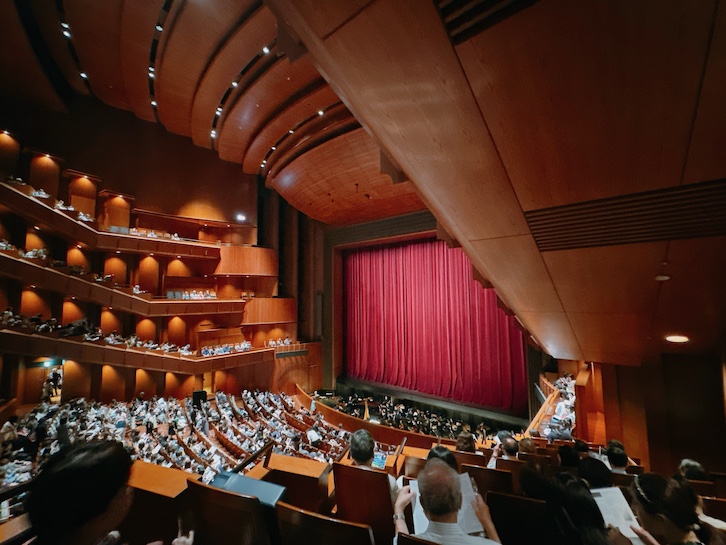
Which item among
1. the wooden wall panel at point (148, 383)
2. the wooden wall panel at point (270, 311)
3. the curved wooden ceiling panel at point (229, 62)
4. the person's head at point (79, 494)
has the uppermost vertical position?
the curved wooden ceiling panel at point (229, 62)

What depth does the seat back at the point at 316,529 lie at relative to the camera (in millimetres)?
1218

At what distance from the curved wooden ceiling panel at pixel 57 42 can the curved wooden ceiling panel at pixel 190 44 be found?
2050mm

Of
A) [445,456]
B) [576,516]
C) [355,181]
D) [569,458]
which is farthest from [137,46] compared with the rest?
[569,458]

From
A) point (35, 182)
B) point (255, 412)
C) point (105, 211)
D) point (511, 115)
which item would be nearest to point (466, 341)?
point (255, 412)

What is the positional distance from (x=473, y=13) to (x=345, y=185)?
9555mm

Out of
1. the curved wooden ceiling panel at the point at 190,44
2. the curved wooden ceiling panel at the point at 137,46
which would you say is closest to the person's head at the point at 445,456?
the curved wooden ceiling panel at the point at 190,44

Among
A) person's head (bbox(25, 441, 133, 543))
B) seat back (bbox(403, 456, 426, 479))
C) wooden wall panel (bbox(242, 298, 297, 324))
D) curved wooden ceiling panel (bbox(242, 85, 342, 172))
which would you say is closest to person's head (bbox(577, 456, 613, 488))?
seat back (bbox(403, 456, 426, 479))

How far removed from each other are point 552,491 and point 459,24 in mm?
2000

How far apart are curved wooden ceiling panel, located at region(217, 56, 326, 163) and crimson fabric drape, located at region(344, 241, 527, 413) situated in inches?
251

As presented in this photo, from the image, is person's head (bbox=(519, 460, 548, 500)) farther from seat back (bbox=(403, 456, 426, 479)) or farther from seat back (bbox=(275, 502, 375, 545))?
seat back (bbox=(275, 502, 375, 545))

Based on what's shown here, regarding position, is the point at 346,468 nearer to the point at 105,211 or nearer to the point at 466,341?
the point at 466,341

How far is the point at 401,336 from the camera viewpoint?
12914mm

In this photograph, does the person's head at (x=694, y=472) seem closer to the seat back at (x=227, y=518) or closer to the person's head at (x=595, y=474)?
the person's head at (x=595, y=474)

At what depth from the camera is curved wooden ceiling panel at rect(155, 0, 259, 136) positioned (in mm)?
6754
